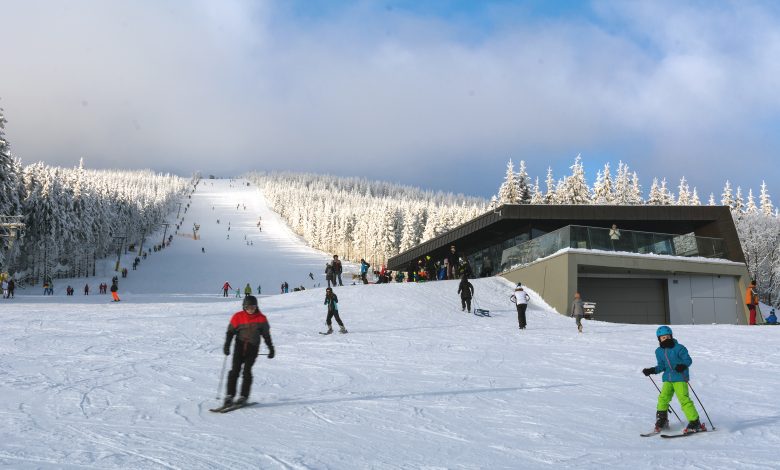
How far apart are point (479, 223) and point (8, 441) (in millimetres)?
26372

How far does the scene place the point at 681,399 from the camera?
6.58 metres

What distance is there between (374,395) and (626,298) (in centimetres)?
2171

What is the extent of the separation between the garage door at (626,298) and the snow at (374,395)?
7496mm

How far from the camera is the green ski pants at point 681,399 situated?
6512mm

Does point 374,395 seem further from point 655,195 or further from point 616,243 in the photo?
point 655,195

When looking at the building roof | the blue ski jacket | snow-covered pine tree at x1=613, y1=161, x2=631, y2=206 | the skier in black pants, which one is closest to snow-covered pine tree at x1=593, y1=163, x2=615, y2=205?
snow-covered pine tree at x1=613, y1=161, x2=631, y2=206

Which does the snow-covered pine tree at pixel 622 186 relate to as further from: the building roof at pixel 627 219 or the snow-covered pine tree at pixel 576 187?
the building roof at pixel 627 219

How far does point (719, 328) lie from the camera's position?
18062 millimetres

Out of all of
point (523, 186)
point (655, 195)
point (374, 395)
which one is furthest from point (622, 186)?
point (374, 395)

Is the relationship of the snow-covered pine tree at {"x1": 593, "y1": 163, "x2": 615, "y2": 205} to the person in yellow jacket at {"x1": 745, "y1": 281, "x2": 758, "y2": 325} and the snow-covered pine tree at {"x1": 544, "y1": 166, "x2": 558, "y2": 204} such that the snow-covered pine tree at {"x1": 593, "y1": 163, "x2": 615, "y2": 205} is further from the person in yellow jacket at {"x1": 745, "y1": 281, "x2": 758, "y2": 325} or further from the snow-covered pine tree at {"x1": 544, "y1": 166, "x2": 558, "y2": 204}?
the person in yellow jacket at {"x1": 745, "y1": 281, "x2": 758, "y2": 325}

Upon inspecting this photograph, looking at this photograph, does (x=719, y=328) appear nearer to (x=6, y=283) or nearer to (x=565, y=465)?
(x=565, y=465)

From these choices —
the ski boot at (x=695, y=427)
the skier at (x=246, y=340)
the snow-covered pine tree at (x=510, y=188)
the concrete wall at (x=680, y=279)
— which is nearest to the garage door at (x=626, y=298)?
the concrete wall at (x=680, y=279)

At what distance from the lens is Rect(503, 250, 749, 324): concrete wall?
2448cm

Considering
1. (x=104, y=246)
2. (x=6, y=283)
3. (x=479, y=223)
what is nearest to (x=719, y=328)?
(x=479, y=223)
